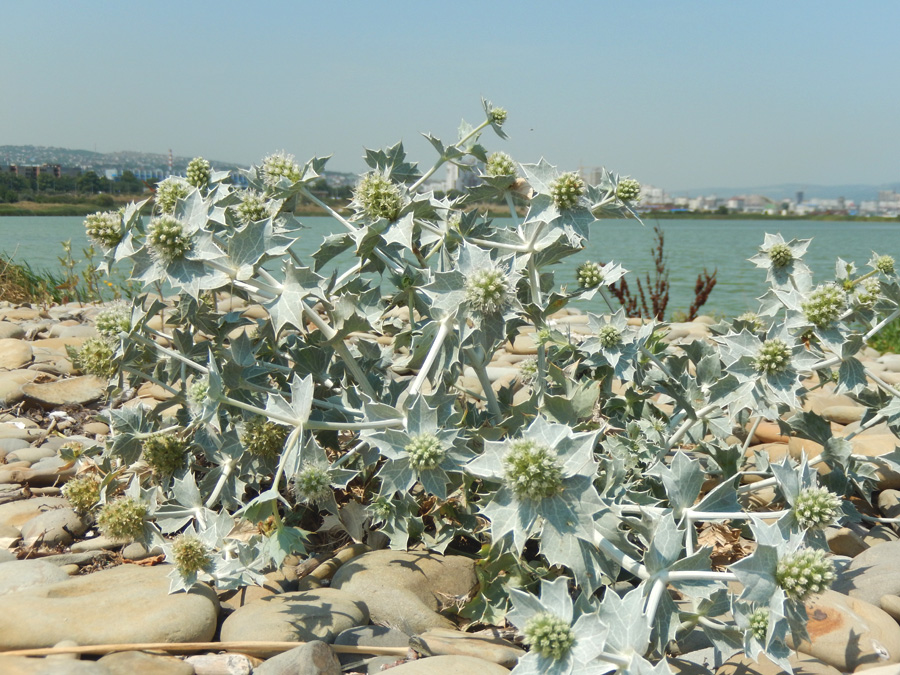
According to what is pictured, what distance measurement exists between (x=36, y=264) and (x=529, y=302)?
32.5 feet

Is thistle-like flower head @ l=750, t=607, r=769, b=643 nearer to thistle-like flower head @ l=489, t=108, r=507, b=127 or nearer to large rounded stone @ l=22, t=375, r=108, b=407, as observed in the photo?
thistle-like flower head @ l=489, t=108, r=507, b=127

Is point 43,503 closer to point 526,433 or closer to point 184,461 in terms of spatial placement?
point 184,461

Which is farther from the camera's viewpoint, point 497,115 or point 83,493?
point 497,115

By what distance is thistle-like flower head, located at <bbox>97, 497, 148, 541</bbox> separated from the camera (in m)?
2.27

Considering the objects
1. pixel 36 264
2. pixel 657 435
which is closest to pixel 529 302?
pixel 657 435

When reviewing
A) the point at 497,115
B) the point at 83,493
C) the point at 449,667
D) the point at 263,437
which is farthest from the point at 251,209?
the point at 449,667

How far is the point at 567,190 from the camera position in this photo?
91.4 inches

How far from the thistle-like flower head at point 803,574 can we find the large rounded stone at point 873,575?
901 millimetres

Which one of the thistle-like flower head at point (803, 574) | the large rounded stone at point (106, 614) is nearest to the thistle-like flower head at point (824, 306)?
the thistle-like flower head at point (803, 574)

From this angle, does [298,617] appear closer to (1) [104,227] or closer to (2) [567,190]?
(1) [104,227]

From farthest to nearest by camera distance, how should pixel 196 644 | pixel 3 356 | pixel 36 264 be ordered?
pixel 36 264
pixel 3 356
pixel 196 644

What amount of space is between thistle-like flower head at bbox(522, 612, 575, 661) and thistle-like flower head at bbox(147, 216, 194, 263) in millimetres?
1475

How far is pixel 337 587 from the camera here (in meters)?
2.28

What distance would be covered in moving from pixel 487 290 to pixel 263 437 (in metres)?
0.96
